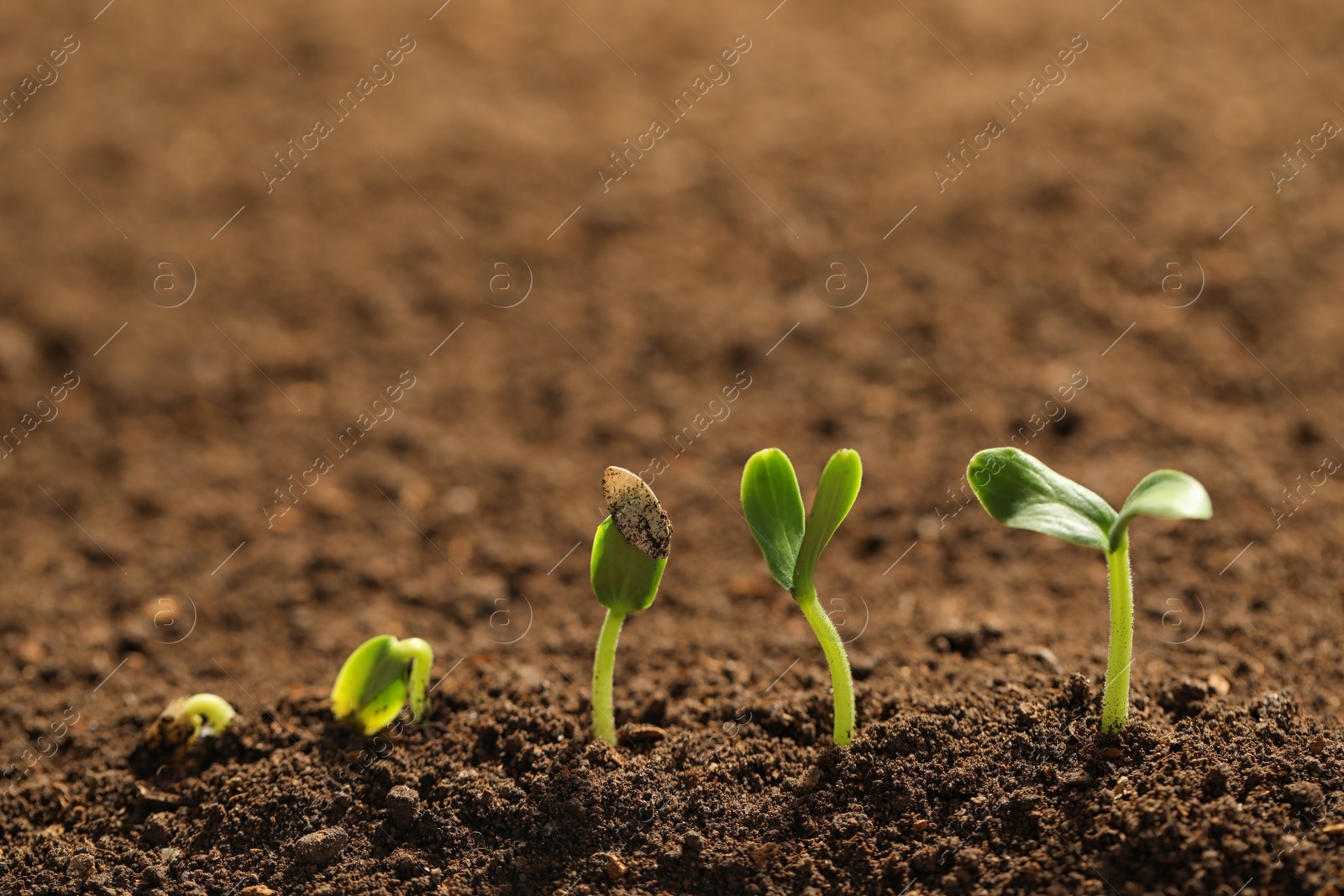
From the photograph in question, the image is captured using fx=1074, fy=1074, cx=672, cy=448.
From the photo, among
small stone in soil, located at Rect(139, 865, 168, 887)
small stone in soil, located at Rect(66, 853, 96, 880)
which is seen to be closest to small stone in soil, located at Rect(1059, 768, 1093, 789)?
small stone in soil, located at Rect(139, 865, 168, 887)

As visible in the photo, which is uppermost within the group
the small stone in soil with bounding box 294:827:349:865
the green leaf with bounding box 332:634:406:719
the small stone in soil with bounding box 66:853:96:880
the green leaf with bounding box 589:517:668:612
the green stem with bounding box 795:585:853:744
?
the small stone in soil with bounding box 66:853:96:880

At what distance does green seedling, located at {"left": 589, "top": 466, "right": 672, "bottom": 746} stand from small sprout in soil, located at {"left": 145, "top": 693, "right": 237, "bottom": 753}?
26.1 inches

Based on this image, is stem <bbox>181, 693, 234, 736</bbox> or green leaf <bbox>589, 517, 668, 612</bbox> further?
stem <bbox>181, 693, 234, 736</bbox>

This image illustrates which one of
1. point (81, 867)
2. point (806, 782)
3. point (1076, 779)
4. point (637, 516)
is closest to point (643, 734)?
point (806, 782)

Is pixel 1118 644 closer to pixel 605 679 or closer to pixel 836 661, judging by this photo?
pixel 836 661

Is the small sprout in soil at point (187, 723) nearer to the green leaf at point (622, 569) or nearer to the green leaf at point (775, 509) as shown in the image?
the green leaf at point (622, 569)

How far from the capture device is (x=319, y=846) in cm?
143

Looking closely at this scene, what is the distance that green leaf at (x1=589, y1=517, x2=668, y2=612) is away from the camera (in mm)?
1398

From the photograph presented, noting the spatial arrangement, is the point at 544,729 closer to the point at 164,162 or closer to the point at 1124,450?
the point at 1124,450

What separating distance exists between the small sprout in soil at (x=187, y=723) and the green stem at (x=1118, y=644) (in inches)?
50.2

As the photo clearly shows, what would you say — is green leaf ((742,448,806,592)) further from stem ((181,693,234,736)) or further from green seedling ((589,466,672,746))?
stem ((181,693,234,736))

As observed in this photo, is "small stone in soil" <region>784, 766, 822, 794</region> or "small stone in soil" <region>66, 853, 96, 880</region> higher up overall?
"small stone in soil" <region>66, 853, 96, 880</region>

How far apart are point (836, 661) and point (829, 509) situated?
223mm

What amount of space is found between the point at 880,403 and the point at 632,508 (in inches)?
55.3
